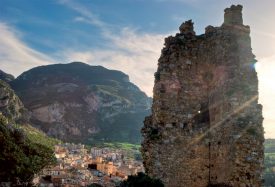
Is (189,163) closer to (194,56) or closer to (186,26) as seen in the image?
(194,56)

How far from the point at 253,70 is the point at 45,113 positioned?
163447 millimetres

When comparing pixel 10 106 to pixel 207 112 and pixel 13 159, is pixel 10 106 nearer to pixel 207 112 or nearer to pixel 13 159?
pixel 13 159

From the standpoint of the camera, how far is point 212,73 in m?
9.87

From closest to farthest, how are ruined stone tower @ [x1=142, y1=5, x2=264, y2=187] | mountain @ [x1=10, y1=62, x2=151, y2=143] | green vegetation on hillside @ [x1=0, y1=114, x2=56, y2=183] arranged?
ruined stone tower @ [x1=142, y1=5, x2=264, y2=187]
green vegetation on hillside @ [x1=0, y1=114, x2=56, y2=183]
mountain @ [x1=10, y1=62, x2=151, y2=143]

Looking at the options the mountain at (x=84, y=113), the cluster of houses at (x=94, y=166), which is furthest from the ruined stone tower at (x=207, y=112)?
the mountain at (x=84, y=113)

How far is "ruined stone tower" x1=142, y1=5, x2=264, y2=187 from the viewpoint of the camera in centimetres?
876

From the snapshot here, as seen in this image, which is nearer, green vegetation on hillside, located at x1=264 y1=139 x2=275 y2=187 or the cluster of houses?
green vegetation on hillside, located at x1=264 y1=139 x2=275 y2=187

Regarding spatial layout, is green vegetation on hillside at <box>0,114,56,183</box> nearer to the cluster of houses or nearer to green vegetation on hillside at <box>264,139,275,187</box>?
green vegetation on hillside at <box>264,139,275,187</box>

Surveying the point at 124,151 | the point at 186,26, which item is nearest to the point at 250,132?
the point at 186,26

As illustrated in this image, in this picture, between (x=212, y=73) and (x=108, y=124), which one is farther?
(x=108, y=124)

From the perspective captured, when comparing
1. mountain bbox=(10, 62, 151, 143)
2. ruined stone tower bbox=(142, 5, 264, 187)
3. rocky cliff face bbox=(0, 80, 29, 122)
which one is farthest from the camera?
mountain bbox=(10, 62, 151, 143)

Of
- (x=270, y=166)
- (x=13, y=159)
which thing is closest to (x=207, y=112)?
(x=13, y=159)

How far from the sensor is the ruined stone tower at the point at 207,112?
8.76m

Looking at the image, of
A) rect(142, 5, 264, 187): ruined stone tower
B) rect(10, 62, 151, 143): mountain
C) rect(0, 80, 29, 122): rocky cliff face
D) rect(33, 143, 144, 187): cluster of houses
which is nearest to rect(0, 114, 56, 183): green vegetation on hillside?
rect(142, 5, 264, 187): ruined stone tower
